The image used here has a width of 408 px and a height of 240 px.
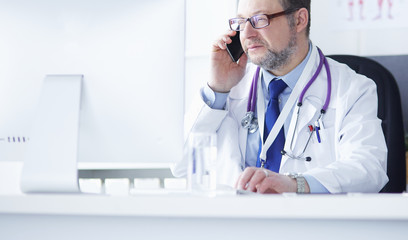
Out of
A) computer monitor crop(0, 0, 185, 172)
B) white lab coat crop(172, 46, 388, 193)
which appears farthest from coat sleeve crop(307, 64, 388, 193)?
computer monitor crop(0, 0, 185, 172)

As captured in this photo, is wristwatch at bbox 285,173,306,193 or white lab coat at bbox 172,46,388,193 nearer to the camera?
wristwatch at bbox 285,173,306,193

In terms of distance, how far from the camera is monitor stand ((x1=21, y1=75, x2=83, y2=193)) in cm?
114

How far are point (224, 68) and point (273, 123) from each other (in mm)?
317

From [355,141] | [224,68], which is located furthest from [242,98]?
[355,141]

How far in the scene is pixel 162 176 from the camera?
296 cm

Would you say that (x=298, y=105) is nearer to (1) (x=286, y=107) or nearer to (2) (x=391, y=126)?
(1) (x=286, y=107)

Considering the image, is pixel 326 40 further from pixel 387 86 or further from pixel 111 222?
pixel 111 222

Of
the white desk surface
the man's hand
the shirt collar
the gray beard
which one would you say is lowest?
the man's hand

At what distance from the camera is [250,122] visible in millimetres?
1966

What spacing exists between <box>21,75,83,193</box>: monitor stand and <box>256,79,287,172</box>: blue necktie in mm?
909

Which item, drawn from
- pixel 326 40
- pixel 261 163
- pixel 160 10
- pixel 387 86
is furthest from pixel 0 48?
pixel 326 40

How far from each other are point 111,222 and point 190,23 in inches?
88.6

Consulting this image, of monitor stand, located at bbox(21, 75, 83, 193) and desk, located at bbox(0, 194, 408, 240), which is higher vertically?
monitor stand, located at bbox(21, 75, 83, 193)

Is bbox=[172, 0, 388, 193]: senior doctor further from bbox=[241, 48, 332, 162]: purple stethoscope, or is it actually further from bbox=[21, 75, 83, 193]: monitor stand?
bbox=[21, 75, 83, 193]: monitor stand
